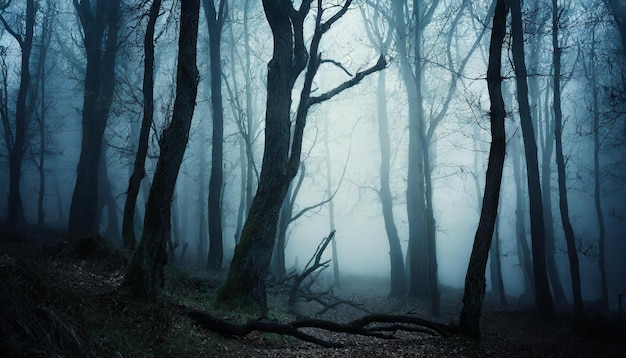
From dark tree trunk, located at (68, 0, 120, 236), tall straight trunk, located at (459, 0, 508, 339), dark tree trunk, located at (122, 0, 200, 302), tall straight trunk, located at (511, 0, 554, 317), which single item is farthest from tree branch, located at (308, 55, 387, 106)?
dark tree trunk, located at (68, 0, 120, 236)

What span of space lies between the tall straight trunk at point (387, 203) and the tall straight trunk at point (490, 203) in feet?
39.6

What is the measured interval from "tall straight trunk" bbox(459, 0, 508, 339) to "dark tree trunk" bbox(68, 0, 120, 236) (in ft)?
43.5

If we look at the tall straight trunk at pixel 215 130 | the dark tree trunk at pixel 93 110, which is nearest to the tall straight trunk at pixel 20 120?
the dark tree trunk at pixel 93 110

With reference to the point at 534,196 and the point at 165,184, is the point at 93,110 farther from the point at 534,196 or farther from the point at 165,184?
the point at 534,196

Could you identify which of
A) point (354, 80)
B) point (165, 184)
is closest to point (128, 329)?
point (165, 184)

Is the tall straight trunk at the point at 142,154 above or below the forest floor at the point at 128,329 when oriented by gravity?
above

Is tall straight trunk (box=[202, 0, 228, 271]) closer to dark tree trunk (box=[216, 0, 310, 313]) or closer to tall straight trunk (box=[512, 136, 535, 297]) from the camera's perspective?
dark tree trunk (box=[216, 0, 310, 313])

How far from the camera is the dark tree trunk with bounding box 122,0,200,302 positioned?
18.2 feet

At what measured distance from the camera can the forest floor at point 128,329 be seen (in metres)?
2.84

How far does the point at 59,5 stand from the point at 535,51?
82.9 feet

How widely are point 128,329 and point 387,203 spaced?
16.8 m

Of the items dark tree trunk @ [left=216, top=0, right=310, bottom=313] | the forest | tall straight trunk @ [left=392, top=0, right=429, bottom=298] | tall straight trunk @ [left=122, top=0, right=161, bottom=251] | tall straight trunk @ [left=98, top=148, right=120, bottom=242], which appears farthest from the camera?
tall straight trunk @ [left=98, top=148, right=120, bottom=242]

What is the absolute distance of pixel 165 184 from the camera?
577 centimetres

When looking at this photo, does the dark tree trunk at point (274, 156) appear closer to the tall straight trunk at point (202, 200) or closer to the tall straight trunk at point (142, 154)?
the tall straight trunk at point (142, 154)
